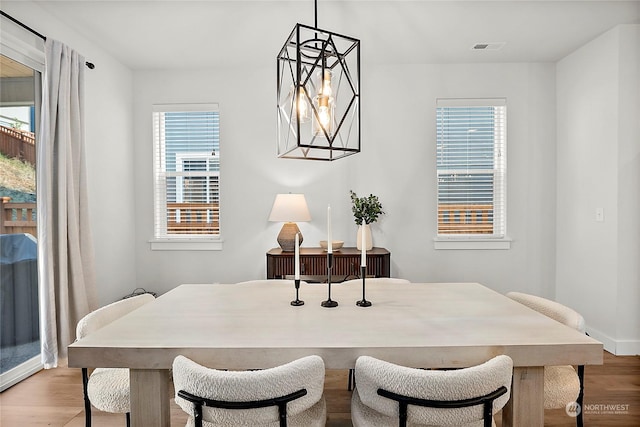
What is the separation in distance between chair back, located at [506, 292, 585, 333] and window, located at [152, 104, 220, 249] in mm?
2965

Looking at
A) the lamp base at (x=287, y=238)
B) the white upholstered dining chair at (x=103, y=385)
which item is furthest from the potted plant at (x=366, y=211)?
the white upholstered dining chair at (x=103, y=385)

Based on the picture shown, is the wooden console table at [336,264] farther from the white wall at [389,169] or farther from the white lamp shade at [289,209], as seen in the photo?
the white wall at [389,169]

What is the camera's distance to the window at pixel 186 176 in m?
4.04

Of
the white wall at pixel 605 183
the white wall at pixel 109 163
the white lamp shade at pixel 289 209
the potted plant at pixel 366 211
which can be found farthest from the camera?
the potted plant at pixel 366 211

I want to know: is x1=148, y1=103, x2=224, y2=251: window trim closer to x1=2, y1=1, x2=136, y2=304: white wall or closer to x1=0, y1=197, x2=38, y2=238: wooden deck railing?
x1=2, y1=1, x2=136, y2=304: white wall

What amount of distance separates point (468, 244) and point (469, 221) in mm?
241

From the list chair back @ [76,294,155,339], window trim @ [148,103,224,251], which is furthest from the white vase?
chair back @ [76,294,155,339]

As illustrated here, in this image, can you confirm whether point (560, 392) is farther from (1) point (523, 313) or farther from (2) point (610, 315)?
(2) point (610, 315)

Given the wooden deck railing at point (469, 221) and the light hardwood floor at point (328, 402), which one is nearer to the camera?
the light hardwood floor at point (328, 402)

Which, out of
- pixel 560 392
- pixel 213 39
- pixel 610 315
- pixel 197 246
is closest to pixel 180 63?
pixel 213 39

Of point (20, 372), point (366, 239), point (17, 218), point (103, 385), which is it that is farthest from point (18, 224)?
point (366, 239)

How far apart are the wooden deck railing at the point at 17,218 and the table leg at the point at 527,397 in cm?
304

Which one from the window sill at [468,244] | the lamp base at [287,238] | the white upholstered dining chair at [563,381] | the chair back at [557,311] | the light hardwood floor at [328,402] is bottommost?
the light hardwood floor at [328,402]

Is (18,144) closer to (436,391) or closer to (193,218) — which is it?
(193,218)
